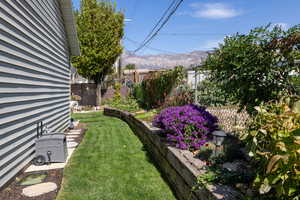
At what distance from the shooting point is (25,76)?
4.09m

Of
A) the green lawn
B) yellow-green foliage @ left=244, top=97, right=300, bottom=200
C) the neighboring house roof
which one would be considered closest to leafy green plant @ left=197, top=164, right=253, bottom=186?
yellow-green foliage @ left=244, top=97, right=300, bottom=200

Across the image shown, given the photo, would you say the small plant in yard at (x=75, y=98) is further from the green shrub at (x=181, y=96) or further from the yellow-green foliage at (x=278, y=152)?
the yellow-green foliage at (x=278, y=152)

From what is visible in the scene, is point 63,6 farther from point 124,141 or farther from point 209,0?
point 209,0

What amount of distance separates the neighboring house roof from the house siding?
1.05 feet

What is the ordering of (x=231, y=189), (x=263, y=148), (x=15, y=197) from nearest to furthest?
(x=263, y=148) < (x=231, y=189) < (x=15, y=197)

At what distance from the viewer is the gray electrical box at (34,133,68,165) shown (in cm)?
418

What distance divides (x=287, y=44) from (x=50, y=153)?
13.3ft

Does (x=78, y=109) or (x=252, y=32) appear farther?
(x=78, y=109)

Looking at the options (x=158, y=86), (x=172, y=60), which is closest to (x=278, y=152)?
(x=158, y=86)

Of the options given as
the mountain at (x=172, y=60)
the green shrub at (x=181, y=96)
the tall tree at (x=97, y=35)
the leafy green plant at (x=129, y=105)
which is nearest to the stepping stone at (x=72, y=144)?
the green shrub at (x=181, y=96)

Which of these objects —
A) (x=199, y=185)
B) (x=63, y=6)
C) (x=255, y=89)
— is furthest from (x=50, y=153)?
(x=63, y=6)

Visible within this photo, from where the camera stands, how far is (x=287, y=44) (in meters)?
2.67

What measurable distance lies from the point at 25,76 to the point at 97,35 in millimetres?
11690

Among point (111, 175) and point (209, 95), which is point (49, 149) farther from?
point (209, 95)
